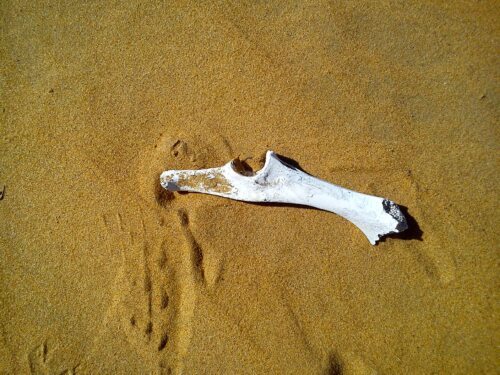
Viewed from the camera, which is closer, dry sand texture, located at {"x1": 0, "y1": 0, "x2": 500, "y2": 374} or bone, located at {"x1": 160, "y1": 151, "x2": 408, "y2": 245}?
bone, located at {"x1": 160, "y1": 151, "x2": 408, "y2": 245}

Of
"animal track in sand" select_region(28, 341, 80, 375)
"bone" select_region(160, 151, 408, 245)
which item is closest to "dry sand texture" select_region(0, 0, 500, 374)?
"animal track in sand" select_region(28, 341, 80, 375)

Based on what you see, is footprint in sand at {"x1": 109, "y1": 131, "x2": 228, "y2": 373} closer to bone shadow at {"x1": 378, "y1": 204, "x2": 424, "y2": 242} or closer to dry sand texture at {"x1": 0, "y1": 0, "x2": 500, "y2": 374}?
dry sand texture at {"x1": 0, "y1": 0, "x2": 500, "y2": 374}

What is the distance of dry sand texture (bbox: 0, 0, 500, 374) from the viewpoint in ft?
6.56

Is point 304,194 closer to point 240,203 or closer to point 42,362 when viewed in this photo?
point 240,203

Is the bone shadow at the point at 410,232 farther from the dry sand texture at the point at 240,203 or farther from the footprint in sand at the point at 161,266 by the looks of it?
the footprint in sand at the point at 161,266

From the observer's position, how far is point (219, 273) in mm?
2045

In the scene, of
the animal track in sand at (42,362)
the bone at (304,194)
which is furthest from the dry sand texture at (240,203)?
the bone at (304,194)

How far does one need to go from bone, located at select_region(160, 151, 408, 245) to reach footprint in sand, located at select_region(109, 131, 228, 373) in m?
0.27

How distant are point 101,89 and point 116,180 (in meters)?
0.61

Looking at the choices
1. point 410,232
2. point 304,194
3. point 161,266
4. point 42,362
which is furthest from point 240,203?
point 42,362

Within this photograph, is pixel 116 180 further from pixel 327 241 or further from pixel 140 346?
pixel 327 241

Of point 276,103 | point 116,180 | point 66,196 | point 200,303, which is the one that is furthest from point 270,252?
point 66,196

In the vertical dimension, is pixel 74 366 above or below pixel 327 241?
above

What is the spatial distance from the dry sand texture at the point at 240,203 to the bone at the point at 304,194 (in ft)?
0.51
